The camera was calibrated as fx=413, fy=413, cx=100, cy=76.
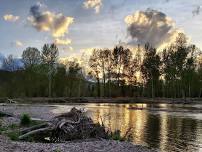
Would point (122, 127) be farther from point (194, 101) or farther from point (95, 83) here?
point (95, 83)

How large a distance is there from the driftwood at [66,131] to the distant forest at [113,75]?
4381 inches

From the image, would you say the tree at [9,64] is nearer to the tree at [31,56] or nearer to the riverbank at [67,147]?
the tree at [31,56]

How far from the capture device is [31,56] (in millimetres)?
158875

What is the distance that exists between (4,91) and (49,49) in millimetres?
25956

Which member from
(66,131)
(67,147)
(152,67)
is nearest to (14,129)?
(66,131)

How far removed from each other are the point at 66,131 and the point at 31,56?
13158cm

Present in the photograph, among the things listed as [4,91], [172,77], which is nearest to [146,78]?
[172,77]

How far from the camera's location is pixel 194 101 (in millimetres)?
124000

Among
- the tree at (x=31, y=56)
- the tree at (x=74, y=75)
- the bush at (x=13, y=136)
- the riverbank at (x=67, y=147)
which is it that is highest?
the tree at (x=31, y=56)

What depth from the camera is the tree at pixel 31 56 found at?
520 feet

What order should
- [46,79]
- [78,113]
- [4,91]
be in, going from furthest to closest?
[46,79], [4,91], [78,113]

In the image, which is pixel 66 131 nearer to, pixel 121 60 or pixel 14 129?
pixel 14 129

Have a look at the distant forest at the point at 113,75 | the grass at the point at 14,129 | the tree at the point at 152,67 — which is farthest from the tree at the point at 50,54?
the grass at the point at 14,129

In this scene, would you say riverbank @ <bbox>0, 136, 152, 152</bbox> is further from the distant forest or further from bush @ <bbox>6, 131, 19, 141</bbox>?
the distant forest
